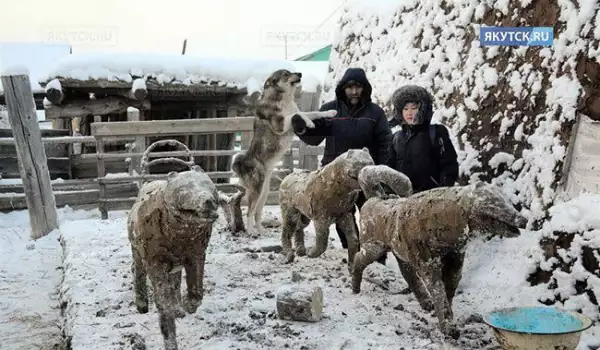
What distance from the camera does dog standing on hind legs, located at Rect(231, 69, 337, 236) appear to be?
5879 millimetres

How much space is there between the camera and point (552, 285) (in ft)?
13.1

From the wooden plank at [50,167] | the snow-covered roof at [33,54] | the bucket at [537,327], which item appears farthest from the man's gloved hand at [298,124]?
the snow-covered roof at [33,54]

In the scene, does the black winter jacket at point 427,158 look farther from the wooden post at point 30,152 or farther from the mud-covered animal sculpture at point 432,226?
the wooden post at point 30,152

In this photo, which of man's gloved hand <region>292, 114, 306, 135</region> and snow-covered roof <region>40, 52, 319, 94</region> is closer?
man's gloved hand <region>292, 114, 306, 135</region>

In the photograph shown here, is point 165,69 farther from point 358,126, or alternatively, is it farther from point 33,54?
point 33,54

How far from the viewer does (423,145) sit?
4.61 m

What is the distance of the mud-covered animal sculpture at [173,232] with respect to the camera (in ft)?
10.1

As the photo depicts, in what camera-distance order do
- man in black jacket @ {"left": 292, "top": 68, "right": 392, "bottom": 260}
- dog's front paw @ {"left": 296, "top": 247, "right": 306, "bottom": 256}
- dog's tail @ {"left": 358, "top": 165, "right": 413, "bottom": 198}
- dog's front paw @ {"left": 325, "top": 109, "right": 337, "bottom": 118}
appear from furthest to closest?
dog's front paw @ {"left": 296, "top": 247, "right": 306, "bottom": 256} → dog's front paw @ {"left": 325, "top": 109, "right": 337, "bottom": 118} → man in black jacket @ {"left": 292, "top": 68, "right": 392, "bottom": 260} → dog's tail @ {"left": 358, "top": 165, "right": 413, "bottom": 198}

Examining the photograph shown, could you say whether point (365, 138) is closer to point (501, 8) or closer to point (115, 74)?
point (501, 8)

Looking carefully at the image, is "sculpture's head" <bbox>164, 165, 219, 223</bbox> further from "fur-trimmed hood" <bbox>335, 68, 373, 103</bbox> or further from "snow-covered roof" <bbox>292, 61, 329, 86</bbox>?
"snow-covered roof" <bbox>292, 61, 329, 86</bbox>

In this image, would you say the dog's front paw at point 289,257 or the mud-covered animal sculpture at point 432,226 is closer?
the mud-covered animal sculpture at point 432,226

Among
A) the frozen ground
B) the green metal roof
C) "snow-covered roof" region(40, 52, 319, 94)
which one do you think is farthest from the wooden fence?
the green metal roof

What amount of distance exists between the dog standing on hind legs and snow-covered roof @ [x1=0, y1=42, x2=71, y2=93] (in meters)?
12.1

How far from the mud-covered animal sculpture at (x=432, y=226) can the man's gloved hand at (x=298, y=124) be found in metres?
1.37
